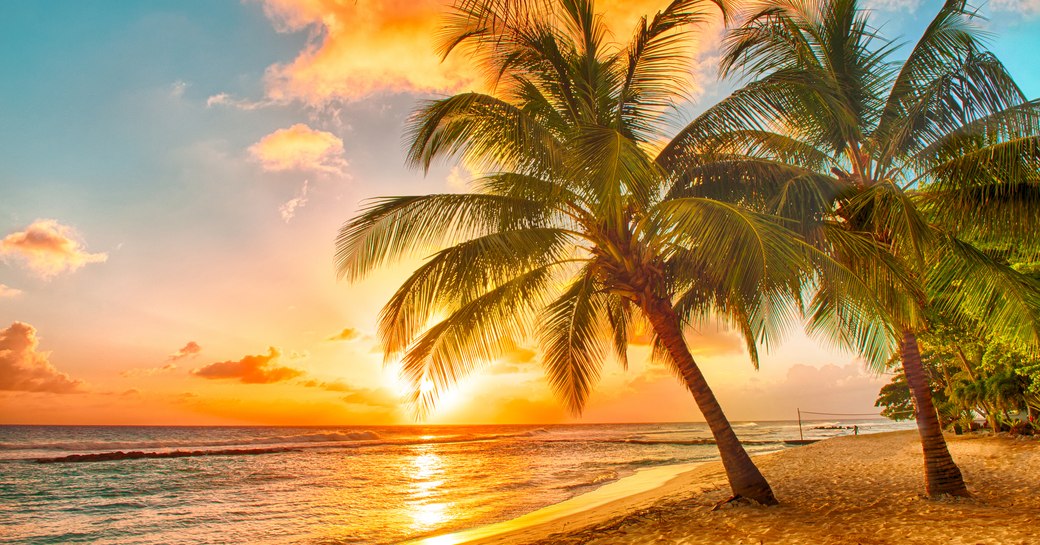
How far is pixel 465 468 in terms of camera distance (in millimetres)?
22312

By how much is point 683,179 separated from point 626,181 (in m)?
2.32

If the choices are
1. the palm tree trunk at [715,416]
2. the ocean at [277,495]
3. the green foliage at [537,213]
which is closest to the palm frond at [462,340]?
the green foliage at [537,213]

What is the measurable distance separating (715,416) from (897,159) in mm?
4555

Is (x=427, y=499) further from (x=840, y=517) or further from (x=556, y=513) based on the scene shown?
(x=840, y=517)

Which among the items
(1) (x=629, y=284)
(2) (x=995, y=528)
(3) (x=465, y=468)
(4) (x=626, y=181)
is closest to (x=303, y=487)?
(3) (x=465, y=468)

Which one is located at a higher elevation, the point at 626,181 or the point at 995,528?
the point at 626,181

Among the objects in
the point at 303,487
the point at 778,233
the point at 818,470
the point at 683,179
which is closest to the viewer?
the point at 778,233

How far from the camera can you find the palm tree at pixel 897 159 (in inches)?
234

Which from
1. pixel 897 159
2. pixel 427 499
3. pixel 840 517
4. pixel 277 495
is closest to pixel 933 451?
pixel 840 517

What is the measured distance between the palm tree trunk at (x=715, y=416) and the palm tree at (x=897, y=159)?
1976mm

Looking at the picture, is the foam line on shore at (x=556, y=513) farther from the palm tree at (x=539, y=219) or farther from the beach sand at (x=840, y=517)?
the palm tree at (x=539, y=219)

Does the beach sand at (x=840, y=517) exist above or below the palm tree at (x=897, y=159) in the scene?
below

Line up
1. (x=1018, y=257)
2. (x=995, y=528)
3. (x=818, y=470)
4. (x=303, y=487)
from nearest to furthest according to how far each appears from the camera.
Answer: (x=995, y=528)
(x=1018, y=257)
(x=818, y=470)
(x=303, y=487)

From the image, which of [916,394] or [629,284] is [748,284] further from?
[916,394]
